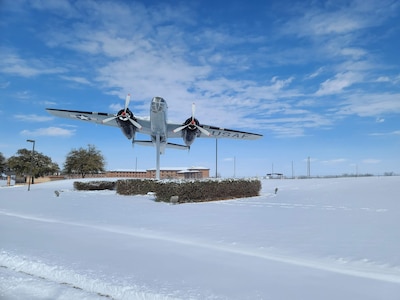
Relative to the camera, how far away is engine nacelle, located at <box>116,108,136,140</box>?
75.7ft

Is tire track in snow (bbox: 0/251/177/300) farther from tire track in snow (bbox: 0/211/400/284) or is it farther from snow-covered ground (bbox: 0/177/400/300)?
tire track in snow (bbox: 0/211/400/284)

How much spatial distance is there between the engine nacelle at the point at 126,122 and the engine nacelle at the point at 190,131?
4496mm

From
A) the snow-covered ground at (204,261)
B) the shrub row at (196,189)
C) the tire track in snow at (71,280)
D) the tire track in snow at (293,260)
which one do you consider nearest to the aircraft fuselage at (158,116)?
the shrub row at (196,189)

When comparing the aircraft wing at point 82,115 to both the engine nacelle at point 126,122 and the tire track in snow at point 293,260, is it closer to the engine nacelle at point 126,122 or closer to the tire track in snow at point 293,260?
the engine nacelle at point 126,122

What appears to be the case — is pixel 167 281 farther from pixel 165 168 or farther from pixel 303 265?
pixel 165 168

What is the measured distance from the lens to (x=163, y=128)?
969 inches

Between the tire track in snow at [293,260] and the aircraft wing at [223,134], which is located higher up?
the aircraft wing at [223,134]

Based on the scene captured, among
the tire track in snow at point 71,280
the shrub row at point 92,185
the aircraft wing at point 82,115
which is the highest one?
the aircraft wing at point 82,115

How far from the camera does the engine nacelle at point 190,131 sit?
24.7 metres

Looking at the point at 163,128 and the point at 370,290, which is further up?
the point at 163,128

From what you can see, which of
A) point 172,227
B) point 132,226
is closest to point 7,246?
point 132,226

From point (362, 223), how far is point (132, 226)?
7.50 m

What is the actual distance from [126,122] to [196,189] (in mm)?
9304

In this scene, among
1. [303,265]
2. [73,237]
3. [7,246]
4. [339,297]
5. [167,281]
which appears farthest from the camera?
[73,237]
